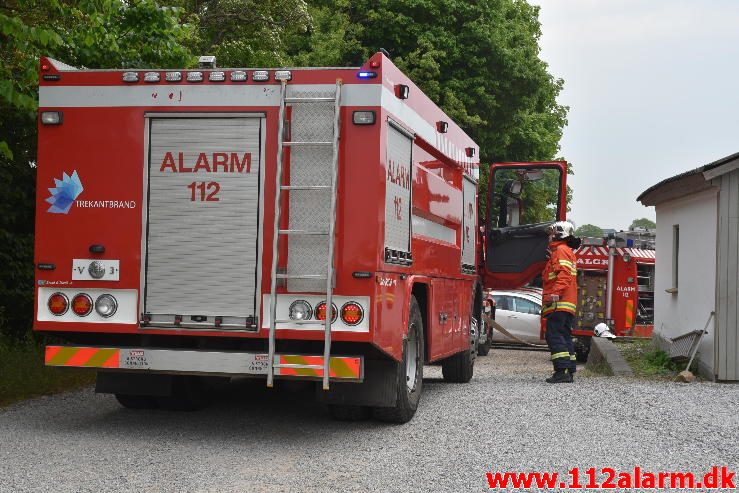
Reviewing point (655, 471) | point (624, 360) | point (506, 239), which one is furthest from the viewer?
point (624, 360)

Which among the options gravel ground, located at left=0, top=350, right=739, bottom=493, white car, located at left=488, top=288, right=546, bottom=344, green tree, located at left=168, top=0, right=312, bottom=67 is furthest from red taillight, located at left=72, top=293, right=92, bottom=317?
white car, located at left=488, top=288, right=546, bottom=344

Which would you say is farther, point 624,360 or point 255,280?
point 624,360

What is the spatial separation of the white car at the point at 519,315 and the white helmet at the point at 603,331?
2.44 m

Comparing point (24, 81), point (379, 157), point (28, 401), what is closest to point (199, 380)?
point (28, 401)

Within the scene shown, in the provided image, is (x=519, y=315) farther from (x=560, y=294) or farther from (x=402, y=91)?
(x=402, y=91)

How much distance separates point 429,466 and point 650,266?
16317mm

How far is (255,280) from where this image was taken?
8.25m

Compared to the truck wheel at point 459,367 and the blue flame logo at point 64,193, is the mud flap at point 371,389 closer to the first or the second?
→ the blue flame logo at point 64,193

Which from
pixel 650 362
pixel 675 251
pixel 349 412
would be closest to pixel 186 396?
pixel 349 412

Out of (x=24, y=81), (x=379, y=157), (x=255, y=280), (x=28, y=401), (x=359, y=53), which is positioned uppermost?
(x=359, y=53)

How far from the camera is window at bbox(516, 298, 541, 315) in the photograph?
2349 centimetres

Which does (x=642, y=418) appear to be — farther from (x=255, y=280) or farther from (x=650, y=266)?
(x=650, y=266)

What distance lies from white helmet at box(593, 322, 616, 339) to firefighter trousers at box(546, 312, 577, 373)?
23.7 ft

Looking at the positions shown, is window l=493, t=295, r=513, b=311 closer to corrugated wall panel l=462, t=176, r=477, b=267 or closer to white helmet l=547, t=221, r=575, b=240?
corrugated wall panel l=462, t=176, r=477, b=267
